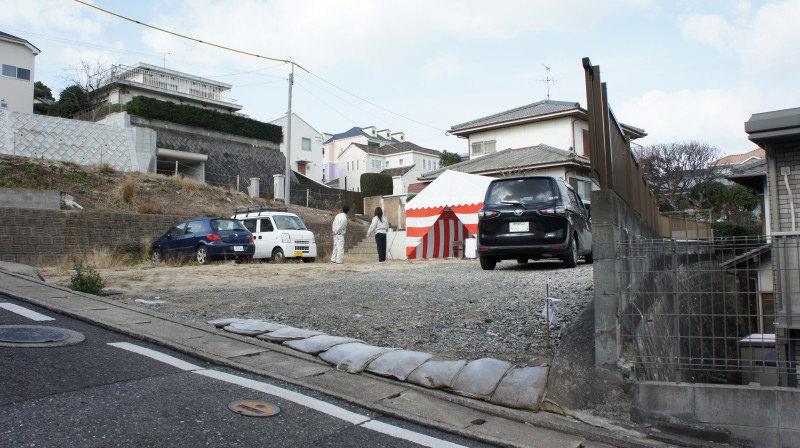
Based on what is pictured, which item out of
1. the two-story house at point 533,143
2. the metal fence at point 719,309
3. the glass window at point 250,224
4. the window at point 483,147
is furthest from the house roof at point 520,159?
the metal fence at point 719,309

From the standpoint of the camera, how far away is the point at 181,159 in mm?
33625

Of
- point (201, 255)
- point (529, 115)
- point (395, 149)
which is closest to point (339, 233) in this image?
point (201, 255)

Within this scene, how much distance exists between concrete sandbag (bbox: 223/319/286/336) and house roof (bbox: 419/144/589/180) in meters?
21.8

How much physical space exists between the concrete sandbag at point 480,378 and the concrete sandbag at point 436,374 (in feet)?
0.17

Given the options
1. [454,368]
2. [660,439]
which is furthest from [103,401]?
Result: [660,439]

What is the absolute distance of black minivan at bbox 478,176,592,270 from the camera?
31.9 ft

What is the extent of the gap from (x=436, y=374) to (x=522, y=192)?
257 inches

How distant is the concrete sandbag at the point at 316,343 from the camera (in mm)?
4719

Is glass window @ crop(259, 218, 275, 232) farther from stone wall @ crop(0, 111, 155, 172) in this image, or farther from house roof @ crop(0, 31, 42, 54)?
house roof @ crop(0, 31, 42, 54)

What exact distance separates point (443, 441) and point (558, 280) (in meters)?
5.70

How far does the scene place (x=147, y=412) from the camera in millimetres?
3096

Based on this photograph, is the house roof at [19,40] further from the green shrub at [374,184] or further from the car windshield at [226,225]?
the car windshield at [226,225]

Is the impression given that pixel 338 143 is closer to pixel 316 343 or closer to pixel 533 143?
pixel 533 143

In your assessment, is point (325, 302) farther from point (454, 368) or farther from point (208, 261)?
point (208, 261)
